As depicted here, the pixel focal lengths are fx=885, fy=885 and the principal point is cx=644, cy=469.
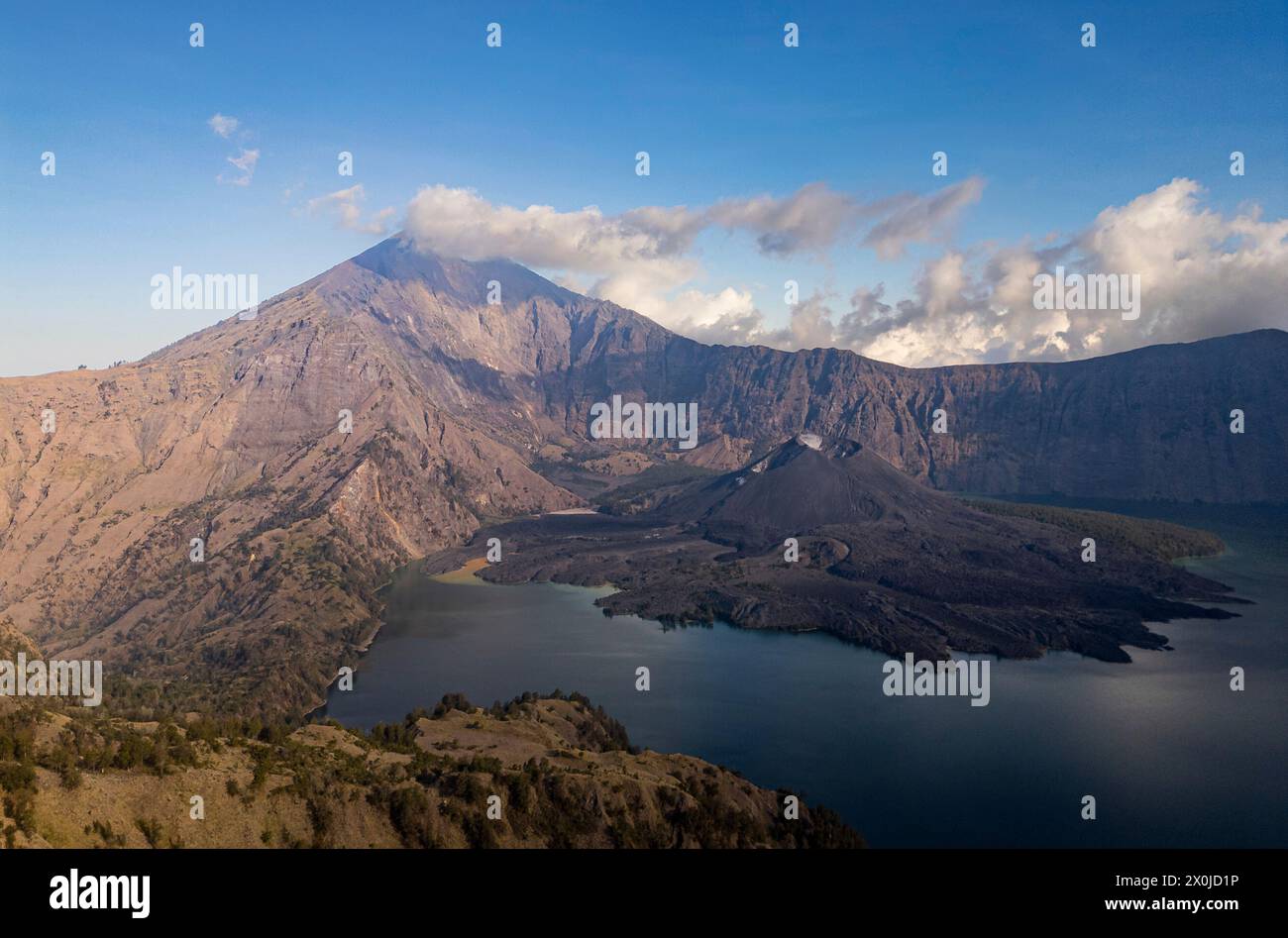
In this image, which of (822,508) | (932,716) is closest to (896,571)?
(822,508)

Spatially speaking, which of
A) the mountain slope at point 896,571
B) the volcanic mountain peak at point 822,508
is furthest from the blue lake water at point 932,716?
the volcanic mountain peak at point 822,508

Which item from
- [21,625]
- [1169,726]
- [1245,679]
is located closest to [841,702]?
[1169,726]

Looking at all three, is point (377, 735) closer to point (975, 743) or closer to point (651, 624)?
point (975, 743)

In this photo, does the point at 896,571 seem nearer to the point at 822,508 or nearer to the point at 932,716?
the point at 822,508

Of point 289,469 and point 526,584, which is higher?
point 289,469

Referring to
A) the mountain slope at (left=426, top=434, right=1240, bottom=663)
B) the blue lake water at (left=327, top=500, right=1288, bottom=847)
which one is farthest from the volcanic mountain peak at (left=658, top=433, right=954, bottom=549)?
the blue lake water at (left=327, top=500, right=1288, bottom=847)

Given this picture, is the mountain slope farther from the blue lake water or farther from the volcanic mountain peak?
the blue lake water

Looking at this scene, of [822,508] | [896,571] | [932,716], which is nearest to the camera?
[932,716]
